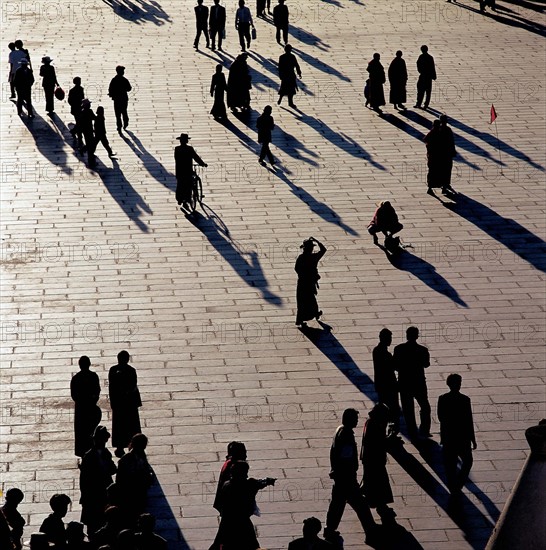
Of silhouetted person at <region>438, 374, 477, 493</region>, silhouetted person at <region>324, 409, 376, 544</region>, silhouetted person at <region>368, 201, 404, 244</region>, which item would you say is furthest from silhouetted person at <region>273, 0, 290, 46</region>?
silhouetted person at <region>324, 409, 376, 544</region>

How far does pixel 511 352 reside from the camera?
1544 centimetres

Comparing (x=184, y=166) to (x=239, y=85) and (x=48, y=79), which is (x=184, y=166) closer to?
(x=239, y=85)

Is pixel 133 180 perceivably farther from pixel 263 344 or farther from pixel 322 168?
pixel 263 344

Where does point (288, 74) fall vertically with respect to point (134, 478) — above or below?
below

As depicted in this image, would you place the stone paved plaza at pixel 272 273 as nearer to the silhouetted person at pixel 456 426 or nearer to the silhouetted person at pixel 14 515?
the silhouetted person at pixel 456 426

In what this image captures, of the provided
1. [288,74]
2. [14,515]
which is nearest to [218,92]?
[288,74]

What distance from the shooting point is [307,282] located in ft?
51.0

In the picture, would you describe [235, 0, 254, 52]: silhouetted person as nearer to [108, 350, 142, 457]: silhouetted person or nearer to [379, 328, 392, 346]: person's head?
[379, 328, 392, 346]: person's head

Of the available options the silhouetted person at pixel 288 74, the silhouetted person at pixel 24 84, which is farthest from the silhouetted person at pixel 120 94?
the silhouetted person at pixel 288 74

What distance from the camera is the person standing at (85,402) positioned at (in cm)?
1234

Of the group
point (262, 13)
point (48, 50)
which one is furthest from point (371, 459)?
point (262, 13)

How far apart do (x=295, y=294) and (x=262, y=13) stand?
16284 mm

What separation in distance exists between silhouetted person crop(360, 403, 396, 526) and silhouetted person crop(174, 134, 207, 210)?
8.79m

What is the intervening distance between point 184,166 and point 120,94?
4.28 metres
